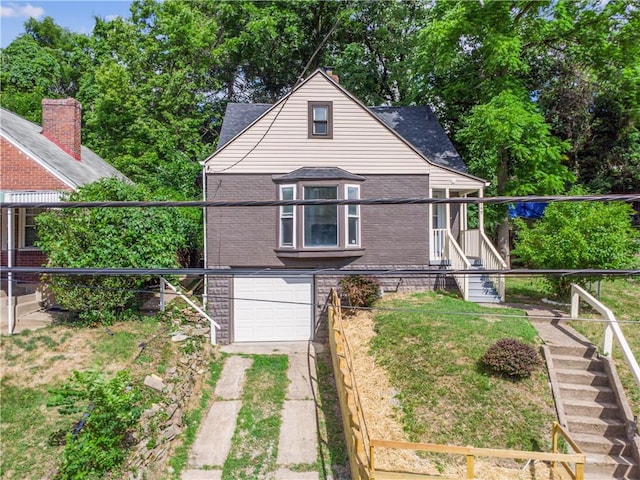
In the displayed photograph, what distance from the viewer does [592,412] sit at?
6.82 meters

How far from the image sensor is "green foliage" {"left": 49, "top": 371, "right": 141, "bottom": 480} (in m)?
5.14

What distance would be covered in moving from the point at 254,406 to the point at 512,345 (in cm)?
530

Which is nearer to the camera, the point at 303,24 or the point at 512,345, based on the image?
the point at 512,345

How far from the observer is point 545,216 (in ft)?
35.8

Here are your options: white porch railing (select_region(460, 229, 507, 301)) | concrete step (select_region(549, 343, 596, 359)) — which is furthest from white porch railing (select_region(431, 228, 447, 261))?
concrete step (select_region(549, 343, 596, 359))

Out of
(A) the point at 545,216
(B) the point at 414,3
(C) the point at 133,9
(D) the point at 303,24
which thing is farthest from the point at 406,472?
(C) the point at 133,9

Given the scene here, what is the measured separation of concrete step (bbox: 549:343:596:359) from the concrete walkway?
502cm

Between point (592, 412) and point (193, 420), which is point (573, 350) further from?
point (193, 420)

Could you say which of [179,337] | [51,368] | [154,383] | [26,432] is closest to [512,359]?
[154,383]

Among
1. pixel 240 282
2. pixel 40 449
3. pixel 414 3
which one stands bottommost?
pixel 40 449

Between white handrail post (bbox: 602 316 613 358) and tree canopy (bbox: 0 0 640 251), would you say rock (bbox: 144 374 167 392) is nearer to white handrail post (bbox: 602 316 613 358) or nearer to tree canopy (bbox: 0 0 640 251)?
white handrail post (bbox: 602 316 613 358)

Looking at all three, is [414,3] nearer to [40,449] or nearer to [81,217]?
[81,217]

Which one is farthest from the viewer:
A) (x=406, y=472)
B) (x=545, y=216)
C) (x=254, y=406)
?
(x=545, y=216)

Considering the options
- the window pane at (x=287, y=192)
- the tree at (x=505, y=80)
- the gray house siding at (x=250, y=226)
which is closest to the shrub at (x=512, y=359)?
the gray house siding at (x=250, y=226)
